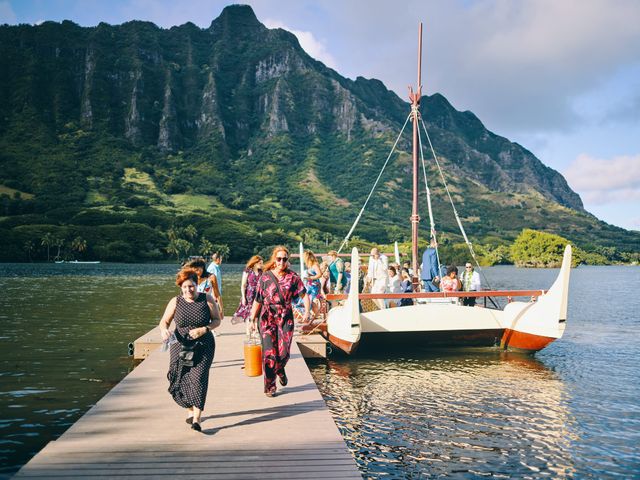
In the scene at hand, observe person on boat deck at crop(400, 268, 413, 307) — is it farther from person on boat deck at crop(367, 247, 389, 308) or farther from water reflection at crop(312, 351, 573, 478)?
water reflection at crop(312, 351, 573, 478)

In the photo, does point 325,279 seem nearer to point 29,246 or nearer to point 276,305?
point 276,305

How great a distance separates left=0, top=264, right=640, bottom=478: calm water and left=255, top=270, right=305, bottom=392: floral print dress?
2.18 m

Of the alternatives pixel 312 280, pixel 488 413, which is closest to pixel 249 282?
pixel 312 280

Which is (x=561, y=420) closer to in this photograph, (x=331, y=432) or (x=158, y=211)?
(x=331, y=432)

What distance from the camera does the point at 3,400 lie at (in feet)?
40.2

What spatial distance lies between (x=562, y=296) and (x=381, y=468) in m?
11.2

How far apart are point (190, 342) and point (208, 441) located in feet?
4.33

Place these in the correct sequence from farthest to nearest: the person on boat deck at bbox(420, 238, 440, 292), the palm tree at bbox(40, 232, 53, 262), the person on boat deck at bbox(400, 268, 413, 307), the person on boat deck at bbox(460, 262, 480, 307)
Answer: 1. the palm tree at bbox(40, 232, 53, 262)
2. the person on boat deck at bbox(460, 262, 480, 307)
3. the person on boat deck at bbox(400, 268, 413, 307)
4. the person on boat deck at bbox(420, 238, 440, 292)

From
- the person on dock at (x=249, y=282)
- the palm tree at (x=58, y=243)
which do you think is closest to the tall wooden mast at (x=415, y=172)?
the person on dock at (x=249, y=282)

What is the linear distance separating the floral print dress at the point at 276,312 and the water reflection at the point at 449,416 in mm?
2154

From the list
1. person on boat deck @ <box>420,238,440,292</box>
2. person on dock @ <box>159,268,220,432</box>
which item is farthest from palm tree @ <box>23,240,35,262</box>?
person on dock @ <box>159,268,220,432</box>

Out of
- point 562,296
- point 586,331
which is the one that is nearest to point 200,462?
point 562,296

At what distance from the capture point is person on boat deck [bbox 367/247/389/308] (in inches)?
802

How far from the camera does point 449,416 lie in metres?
11.4
